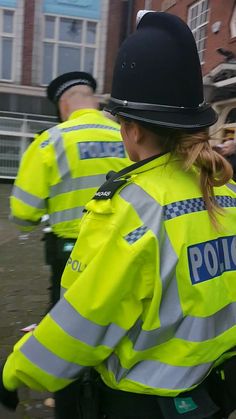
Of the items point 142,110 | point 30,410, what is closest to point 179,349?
point 142,110

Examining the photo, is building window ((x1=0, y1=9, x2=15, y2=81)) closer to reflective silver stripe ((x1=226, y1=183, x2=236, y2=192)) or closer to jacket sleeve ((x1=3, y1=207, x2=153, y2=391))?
reflective silver stripe ((x1=226, y1=183, x2=236, y2=192))

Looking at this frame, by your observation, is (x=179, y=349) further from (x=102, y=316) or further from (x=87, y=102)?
(x=87, y=102)

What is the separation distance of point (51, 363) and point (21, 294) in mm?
4027

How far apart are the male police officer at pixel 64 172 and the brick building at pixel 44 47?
524 inches

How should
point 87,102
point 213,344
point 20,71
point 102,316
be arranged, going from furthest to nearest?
point 20,71
point 87,102
point 213,344
point 102,316

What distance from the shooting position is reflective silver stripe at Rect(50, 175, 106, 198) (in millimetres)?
2578

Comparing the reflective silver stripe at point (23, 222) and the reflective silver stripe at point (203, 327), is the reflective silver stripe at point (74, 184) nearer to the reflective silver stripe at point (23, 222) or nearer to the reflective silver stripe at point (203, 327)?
the reflective silver stripe at point (23, 222)

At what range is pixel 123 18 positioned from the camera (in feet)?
59.4

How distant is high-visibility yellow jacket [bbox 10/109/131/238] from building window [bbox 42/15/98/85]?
617 inches

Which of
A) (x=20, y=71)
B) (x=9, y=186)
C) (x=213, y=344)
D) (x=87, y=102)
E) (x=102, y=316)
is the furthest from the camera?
(x=20, y=71)

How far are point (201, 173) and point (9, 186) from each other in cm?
1472

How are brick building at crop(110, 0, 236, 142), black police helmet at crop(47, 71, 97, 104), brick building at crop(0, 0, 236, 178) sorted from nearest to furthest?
black police helmet at crop(47, 71, 97, 104), brick building at crop(110, 0, 236, 142), brick building at crop(0, 0, 236, 178)

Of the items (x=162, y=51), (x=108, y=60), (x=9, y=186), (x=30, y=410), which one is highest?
(x=162, y=51)

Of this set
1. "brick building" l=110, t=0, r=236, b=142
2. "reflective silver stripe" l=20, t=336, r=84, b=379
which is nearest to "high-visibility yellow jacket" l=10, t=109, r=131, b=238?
"reflective silver stripe" l=20, t=336, r=84, b=379
